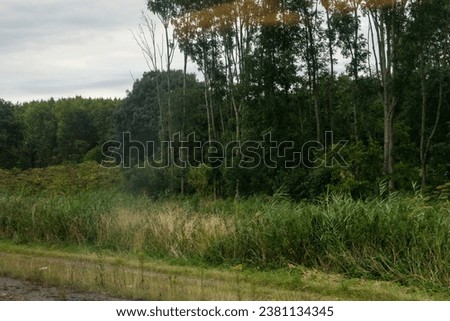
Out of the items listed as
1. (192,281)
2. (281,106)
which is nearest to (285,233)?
(192,281)

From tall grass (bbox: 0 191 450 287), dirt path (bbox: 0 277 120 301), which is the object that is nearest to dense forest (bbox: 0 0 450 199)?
tall grass (bbox: 0 191 450 287)

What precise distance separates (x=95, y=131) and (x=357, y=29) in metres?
12.2

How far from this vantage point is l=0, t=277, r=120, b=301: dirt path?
916 cm

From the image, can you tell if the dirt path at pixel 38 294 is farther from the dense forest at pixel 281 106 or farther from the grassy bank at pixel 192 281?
the dense forest at pixel 281 106

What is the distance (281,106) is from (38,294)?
1957 centimetres

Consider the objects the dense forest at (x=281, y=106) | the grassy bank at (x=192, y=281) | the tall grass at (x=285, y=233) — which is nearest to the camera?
the grassy bank at (x=192, y=281)

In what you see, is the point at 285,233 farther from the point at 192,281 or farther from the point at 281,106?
the point at 281,106

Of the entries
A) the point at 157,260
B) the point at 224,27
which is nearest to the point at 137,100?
the point at 224,27

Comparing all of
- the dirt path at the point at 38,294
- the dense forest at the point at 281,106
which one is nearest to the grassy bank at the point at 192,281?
the dirt path at the point at 38,294

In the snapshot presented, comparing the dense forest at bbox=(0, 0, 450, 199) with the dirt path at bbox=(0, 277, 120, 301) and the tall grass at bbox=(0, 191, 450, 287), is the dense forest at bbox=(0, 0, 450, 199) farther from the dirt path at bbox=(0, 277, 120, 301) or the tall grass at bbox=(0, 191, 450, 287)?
the dirt path at bbox=(0, 277, 120, 301)

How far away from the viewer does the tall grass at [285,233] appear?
1042 centimetres

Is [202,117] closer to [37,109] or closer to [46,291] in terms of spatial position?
[37,109]

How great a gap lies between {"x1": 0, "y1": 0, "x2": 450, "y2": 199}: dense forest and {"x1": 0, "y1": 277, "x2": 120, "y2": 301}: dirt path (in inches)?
556

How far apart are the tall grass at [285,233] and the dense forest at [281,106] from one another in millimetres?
9158
